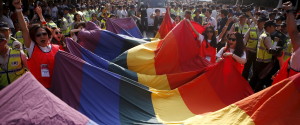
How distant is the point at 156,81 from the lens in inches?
214

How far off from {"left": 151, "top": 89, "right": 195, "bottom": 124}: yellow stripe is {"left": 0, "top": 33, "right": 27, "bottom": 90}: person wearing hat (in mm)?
2023

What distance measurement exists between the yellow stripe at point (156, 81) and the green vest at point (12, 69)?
2163 mm

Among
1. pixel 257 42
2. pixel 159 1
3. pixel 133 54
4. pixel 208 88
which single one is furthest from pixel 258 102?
pixel 159 1

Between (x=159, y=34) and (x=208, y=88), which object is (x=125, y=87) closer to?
(x=208, y=88)

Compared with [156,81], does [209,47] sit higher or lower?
higher

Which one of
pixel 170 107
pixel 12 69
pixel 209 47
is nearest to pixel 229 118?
Result: pixel 170 107

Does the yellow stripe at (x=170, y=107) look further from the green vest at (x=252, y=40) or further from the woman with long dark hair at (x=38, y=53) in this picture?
the green vest at (x=252, y=40)

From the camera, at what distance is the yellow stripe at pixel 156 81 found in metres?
5.37

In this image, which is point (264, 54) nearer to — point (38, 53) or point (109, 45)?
point (109, 45)

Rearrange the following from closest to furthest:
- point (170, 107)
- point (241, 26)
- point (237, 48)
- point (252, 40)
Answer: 1. point (170, 107)
2. point (237, 48)
3. point (252, 40)
4. point (241, 26)

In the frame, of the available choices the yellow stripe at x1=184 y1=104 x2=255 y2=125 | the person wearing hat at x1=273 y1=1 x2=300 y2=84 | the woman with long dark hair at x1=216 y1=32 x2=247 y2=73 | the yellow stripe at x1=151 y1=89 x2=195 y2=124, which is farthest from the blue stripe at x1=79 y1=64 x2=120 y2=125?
the person wearing hat at x1=273 y1=1 x2=300 y2=84

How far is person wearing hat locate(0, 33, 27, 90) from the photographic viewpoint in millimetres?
3775

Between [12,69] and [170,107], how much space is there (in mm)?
2394

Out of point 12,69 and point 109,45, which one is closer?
point 12,69
